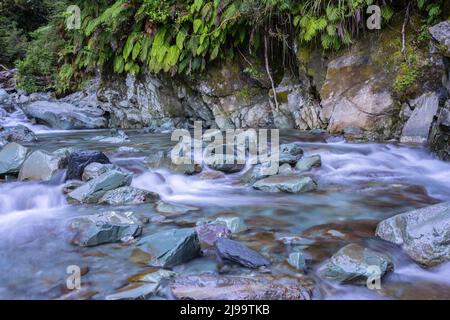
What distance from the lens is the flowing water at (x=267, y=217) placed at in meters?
2.91

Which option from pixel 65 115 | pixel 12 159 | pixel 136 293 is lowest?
pixel 136 293

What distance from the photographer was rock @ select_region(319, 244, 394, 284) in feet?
9.21

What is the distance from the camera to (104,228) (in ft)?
11.7

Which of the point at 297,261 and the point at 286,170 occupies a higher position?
the point at 286,170

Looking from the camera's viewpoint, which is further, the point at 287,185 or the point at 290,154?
the point at 290,154

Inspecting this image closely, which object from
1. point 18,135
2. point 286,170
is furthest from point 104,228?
point 18,135

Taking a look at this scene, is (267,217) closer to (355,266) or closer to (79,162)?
(355,266)

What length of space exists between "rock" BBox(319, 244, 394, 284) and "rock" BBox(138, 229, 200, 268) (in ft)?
3.22

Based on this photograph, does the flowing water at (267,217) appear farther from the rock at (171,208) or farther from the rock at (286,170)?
the rock at (286,170)

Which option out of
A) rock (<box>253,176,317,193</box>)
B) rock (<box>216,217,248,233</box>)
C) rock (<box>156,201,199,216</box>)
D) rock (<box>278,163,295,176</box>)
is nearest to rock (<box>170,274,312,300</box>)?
rock (<box>216,217,248,233</box>)

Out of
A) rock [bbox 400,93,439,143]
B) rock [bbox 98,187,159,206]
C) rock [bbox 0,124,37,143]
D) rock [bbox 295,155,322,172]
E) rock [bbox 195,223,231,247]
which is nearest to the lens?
rock [bbox 195,223,231,247]

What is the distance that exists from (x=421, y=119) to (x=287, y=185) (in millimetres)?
3825

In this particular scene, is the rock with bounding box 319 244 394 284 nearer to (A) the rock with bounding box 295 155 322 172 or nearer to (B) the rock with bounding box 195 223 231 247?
(B) the rock with bounding box 195 223 231 247

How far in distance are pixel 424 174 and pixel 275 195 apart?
8.04 feet
